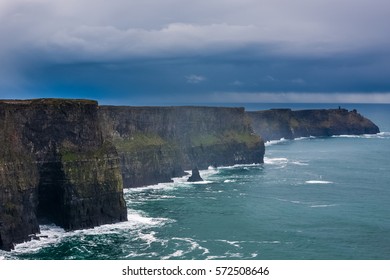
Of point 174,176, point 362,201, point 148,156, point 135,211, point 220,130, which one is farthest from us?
point 220,130

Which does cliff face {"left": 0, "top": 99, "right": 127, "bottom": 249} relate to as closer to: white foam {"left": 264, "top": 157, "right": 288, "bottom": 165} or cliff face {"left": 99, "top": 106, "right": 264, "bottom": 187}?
cliff face {"left": 99, "top": 106, "right": 264, "bottom": 187}

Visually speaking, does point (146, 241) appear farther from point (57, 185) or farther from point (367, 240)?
point (367, 240)

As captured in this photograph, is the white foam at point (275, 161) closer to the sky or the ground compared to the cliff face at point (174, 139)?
closer to the ground

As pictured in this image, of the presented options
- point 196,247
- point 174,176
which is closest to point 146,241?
point 196,247

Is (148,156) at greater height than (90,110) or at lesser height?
lesser

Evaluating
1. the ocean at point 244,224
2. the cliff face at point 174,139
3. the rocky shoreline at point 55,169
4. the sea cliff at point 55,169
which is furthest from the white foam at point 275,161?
the sea cliff at point 55,169

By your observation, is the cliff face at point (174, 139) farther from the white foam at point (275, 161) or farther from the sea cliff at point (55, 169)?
the sea cliff at point (55, 169)
